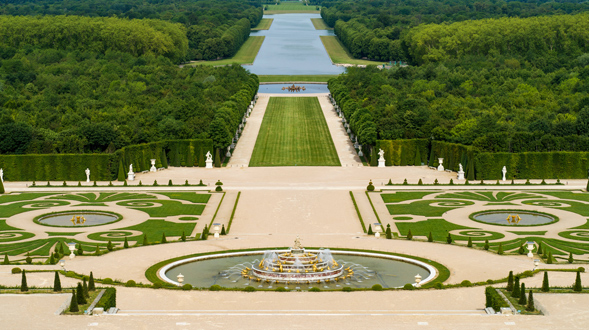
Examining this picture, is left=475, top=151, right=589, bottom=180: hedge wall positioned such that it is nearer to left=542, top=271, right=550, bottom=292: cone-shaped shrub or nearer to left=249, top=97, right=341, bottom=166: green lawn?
left=249, top=97, right=341, bottom=166: green lawn

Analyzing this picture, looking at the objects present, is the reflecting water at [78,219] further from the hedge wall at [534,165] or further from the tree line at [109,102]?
the hedge wall at [534,165]

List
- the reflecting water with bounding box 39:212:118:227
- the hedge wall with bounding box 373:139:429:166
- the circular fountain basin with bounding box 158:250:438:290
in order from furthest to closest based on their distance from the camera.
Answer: the hedge wall with bounding box 373:139:429:166 < the reflecting water with bounding box 39:212:118:227 < the circular fountain basin with bounding box 158:250:438:290

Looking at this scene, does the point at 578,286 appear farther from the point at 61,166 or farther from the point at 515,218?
the point at 61,166

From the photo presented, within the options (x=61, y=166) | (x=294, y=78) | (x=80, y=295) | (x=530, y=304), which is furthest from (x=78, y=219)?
(x=294, y=78)

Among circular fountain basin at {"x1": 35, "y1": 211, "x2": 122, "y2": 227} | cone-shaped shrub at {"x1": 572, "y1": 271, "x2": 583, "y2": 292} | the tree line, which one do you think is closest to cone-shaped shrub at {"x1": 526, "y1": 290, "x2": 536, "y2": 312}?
cone-shaped shrub at {"x1": 572, "y1": 271, "x2": 583, "y2": 292}

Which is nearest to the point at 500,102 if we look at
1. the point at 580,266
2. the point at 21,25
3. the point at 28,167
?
the point at 28,167
